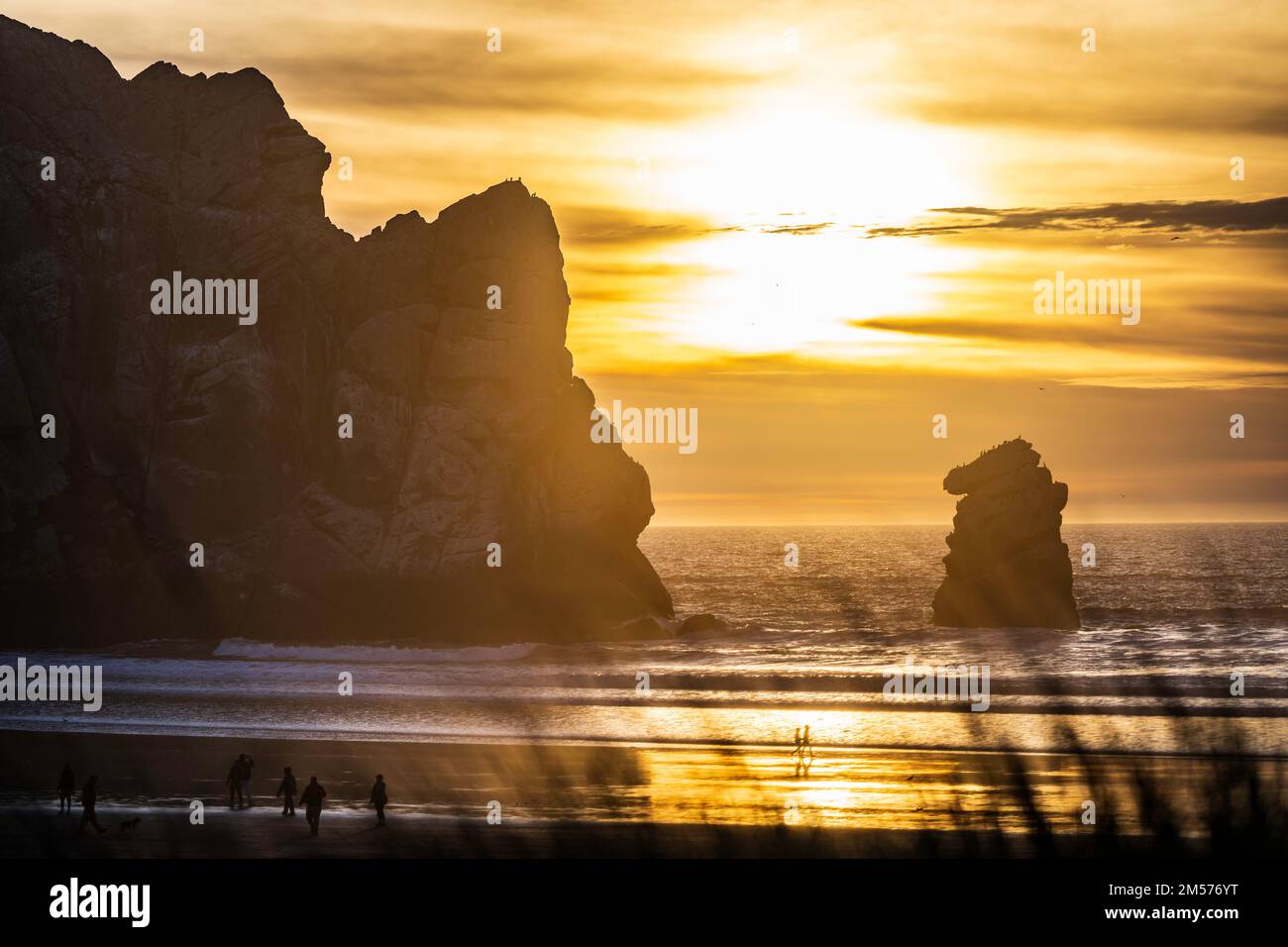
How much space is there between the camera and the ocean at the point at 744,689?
46031mm

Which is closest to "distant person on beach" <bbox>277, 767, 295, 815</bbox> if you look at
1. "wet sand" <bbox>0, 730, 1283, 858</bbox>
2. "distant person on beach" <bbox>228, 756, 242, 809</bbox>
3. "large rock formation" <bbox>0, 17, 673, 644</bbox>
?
"wet sand" <bbox>0, 730, 1283, 858</bbox>

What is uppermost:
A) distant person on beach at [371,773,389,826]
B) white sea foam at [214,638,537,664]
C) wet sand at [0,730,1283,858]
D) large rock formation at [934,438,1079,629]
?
large rock formation at [934,438,1079,629]

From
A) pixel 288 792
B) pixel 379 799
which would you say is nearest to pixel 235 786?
pixel 288 792

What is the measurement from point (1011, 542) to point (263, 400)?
135 feet

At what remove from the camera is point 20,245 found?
72.7 metres

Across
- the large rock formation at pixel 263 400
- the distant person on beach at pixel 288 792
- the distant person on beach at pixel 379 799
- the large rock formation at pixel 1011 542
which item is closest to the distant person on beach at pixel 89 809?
the distant person on beach at pixel 288 792

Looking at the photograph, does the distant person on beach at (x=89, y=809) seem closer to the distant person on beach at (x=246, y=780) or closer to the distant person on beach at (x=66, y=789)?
the distant person on beach at (x=66, y=789)

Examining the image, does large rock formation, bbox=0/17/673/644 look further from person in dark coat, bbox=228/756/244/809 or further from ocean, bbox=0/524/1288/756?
person in dark coat, bbox=228/756/244/809

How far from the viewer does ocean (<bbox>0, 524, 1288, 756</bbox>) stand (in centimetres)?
4603

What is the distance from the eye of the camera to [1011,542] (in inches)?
Result: 3029

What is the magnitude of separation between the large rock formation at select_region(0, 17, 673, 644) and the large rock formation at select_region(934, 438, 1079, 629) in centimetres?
1829

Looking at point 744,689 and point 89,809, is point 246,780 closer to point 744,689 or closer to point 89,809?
point 89,809
